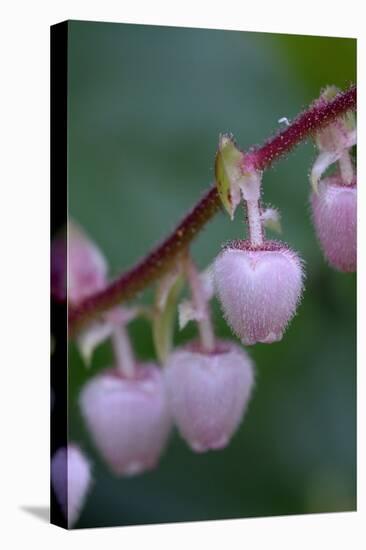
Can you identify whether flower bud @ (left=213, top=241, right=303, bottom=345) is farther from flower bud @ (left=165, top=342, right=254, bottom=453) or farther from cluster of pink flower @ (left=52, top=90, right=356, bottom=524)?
flower bud @ (left=165, top=342, right=254, bottom=453)

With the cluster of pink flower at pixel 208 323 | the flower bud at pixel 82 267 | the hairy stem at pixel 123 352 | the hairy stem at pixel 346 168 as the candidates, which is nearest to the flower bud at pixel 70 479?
the cluster of pink flower at pixel 208 323

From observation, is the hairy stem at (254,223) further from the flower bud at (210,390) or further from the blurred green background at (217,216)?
the blurred green background at (217,216)

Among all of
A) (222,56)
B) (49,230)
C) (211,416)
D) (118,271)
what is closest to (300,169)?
(222,56)

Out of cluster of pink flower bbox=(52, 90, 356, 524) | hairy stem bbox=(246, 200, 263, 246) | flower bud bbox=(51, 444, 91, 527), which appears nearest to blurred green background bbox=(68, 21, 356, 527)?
flower bud bbox=(51, 444, 91, 527)

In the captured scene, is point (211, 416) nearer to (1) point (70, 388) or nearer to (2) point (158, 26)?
(1) point (70, 388)

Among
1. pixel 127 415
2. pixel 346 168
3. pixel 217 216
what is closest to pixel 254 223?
pixel 346 168
